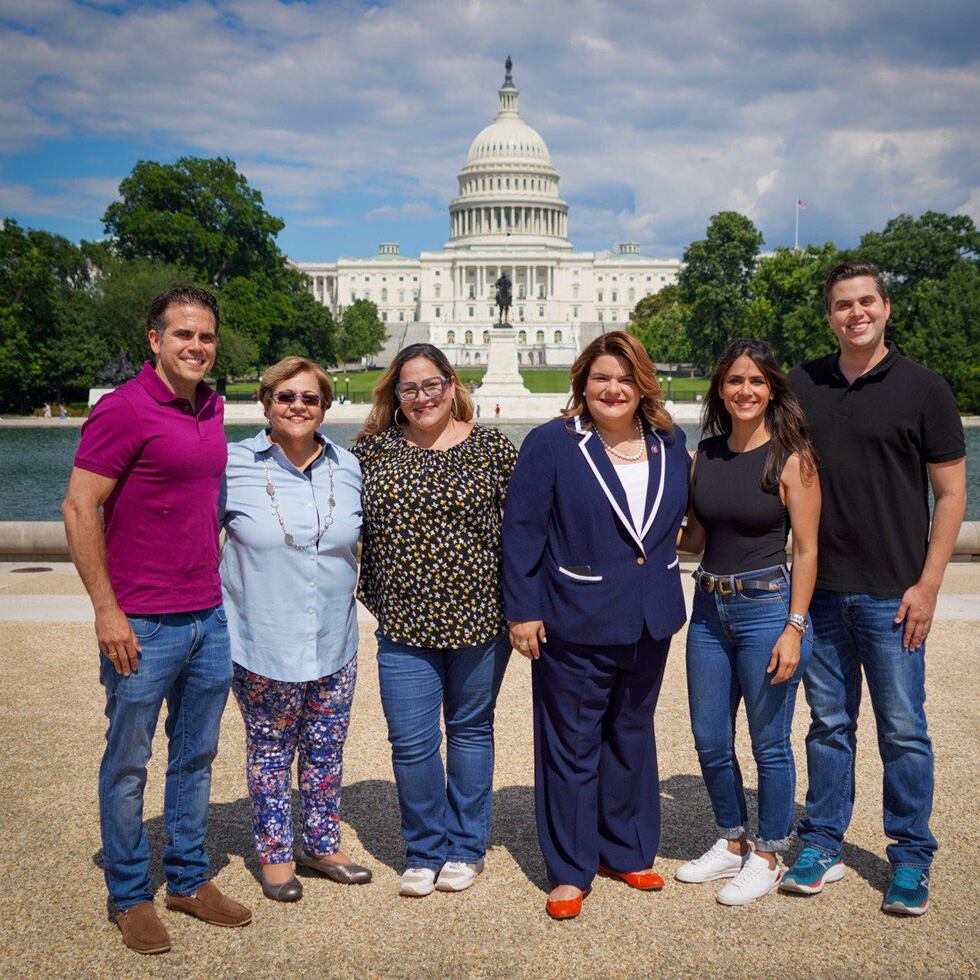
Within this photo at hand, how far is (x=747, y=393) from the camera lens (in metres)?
4.00

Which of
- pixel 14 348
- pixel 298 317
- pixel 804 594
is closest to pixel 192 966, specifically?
pixel 804 594

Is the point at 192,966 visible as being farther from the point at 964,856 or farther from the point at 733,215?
the point at 733,215

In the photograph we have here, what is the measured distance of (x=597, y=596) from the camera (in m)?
3.84

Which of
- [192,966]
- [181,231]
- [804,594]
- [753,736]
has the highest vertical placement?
[181,231]

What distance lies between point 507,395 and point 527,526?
143 ft

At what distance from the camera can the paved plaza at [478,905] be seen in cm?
353

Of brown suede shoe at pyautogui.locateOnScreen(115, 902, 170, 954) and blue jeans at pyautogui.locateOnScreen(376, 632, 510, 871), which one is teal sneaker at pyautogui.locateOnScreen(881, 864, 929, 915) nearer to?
blue jeans at pyautogui.locateOnScreen(376, 632, 510, 871)

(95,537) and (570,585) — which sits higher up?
(95,537)

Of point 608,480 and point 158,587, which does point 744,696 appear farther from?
point 158,587

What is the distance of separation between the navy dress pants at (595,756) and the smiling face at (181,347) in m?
1.62

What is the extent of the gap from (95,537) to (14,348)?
4643 centimetres

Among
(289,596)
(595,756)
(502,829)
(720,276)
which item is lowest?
(502,829)

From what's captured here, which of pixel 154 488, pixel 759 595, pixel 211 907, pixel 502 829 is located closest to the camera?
pixel 154 488

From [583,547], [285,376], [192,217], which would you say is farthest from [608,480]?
[192,217]
